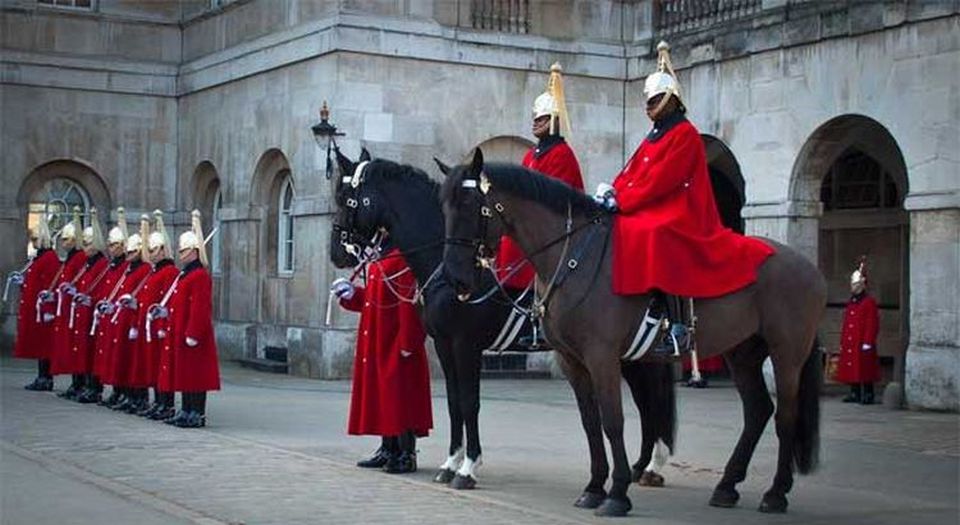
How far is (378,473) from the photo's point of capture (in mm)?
11703

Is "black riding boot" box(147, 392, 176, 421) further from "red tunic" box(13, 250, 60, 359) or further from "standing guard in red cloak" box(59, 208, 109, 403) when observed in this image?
"red tunic" box(13, 250, 60, 359)

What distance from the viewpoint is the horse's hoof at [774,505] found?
10.1m

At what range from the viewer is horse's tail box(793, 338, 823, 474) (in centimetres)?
1042

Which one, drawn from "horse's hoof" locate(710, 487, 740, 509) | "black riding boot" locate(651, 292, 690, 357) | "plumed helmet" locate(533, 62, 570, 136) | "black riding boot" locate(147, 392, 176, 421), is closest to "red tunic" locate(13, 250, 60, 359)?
"black riding boot" locate(147, 392, 176, 421)

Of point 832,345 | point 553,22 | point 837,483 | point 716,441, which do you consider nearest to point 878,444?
point 716,441

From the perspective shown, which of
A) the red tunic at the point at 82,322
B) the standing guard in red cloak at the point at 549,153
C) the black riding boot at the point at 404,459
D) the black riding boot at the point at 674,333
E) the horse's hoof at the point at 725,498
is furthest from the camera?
the red tunic at the point at 82,322

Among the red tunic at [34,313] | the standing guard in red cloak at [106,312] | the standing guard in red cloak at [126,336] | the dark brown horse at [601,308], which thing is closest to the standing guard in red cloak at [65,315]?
the red tunic at [34,313]

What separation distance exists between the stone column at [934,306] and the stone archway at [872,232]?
3.49 metres

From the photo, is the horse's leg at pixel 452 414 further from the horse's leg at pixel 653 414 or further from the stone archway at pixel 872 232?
the stone archway at pixel 872 232

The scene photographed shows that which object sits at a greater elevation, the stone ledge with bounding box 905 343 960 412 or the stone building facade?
the stone building facade

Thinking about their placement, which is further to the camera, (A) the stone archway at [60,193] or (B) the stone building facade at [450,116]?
(A) the stone archway at [60,193]

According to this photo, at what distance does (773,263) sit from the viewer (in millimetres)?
10336

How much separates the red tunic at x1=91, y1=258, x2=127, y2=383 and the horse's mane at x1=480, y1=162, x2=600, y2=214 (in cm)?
849

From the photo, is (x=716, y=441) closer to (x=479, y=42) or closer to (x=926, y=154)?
(x=926, y=154)
